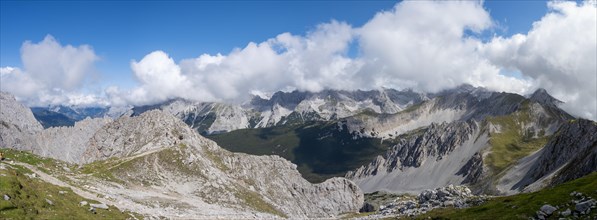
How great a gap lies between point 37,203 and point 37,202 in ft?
0.86

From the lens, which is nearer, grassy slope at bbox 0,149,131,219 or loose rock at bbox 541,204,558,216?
grassy slope at bbox 0,149,131,219

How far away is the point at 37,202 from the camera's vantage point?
4875 cm

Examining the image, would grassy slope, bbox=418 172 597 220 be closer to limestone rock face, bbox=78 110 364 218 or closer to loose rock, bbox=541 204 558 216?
loose rock, bbox=541 204 558 216

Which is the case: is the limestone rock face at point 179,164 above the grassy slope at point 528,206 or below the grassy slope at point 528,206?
above

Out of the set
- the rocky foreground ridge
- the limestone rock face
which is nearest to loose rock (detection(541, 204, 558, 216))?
the rocky foreground ridge

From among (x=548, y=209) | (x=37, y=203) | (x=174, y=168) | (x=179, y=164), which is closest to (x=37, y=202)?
(x=37, y=203)

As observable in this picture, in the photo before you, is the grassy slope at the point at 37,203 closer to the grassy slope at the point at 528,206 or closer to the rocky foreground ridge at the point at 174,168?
the grassy slope at the point at 528,206

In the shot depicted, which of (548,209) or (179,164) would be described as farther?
(179,164)

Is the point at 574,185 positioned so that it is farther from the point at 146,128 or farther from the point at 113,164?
the point at 146,128

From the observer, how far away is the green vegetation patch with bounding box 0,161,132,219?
144 feet

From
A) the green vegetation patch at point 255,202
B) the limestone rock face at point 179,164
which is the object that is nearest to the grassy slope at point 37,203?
the limestone rock face at point 179,164

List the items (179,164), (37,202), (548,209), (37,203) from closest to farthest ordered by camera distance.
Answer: (548,209), (37,203), (37,202), (179,164)

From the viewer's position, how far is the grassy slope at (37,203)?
44.1m

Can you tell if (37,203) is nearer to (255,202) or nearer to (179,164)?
(179,164)
